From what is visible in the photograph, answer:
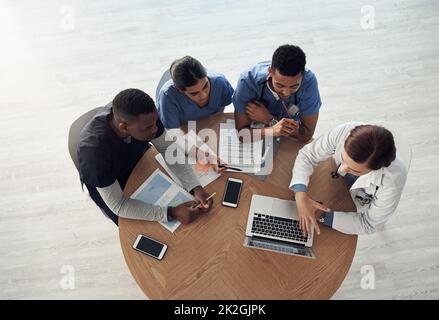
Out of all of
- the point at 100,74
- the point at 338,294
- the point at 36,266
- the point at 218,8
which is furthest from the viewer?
the point at 218,8

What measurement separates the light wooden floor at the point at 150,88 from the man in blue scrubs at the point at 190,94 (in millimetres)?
1008

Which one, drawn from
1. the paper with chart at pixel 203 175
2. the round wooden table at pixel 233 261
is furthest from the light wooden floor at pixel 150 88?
the paper with chart at pixel 203 175

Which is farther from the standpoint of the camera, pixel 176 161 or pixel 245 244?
pixel 176 161

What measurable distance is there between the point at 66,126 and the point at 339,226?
7.09 feet

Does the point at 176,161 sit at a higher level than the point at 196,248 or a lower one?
higher

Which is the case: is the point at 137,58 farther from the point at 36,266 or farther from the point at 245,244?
the point at 245,244

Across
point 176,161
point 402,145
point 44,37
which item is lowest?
point 176,161

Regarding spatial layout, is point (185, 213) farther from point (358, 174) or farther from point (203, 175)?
point (358, 174)

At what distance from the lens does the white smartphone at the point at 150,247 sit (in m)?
1.68

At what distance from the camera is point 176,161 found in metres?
1.86

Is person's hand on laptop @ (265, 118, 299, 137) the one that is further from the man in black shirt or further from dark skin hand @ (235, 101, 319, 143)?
the man in black shirt

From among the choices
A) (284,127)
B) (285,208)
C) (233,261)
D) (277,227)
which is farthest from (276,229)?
(284,127)

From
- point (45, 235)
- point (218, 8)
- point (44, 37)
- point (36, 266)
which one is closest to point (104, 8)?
point (44, 37)

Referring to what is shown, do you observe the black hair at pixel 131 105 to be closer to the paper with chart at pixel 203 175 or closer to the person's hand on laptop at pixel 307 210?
the paper with chart at pixel 203 175
